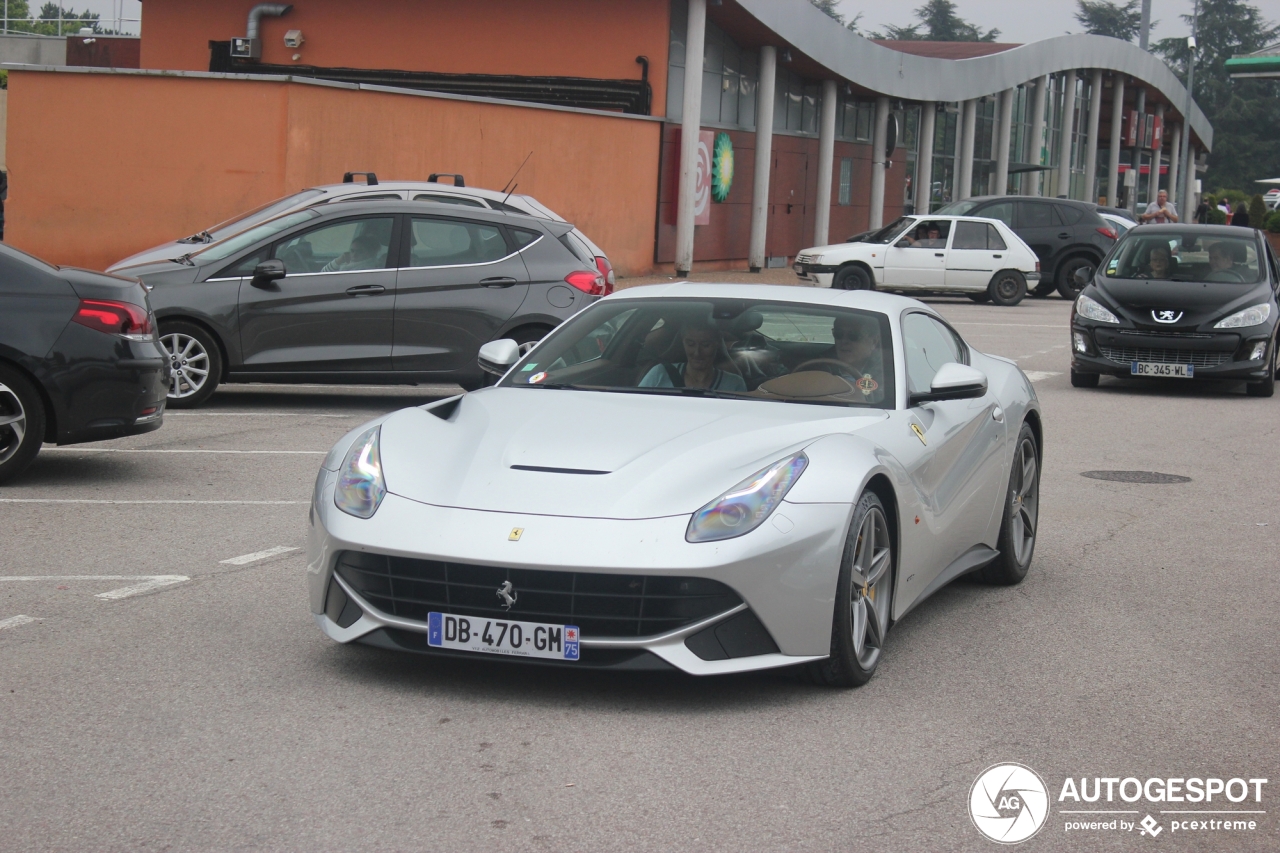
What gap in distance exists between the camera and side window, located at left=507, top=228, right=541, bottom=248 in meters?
12.6

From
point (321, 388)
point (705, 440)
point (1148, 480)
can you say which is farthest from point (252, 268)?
point (705, 440)

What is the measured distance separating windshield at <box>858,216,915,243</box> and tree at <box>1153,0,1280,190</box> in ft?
360

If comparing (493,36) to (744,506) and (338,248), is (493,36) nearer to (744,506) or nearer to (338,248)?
(338,248)

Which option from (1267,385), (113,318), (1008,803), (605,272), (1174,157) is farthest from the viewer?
(1174,157)

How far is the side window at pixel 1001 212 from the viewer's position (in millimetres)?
30484

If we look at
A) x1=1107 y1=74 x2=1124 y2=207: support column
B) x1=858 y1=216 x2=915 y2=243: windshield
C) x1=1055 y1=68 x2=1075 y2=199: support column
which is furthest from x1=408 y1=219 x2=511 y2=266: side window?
x1=1107 y1=74 x2=1124 y2=207: support column

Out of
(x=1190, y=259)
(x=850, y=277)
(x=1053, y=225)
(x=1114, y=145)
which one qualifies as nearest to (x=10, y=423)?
(x=1190, y=259)

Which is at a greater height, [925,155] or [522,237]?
[925,155]

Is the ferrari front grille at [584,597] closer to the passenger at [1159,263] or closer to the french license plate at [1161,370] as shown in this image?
the french license plate at [1161,370]

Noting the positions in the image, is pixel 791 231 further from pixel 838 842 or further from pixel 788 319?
pixel 838 842

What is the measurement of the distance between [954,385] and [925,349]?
685mm

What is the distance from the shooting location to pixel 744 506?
478cm

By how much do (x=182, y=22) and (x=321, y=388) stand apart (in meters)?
20.1

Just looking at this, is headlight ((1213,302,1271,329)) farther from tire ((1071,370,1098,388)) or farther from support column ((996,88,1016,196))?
support column ((996,88,1016,196))
